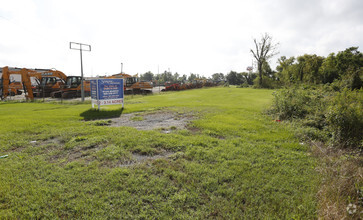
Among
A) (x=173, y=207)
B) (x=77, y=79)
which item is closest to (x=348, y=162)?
(x=173, y=207)

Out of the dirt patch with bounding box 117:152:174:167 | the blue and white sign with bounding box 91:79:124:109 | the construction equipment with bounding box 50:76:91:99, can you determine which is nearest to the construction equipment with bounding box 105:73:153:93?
the construction equipment with bounding box 50:76:91:99

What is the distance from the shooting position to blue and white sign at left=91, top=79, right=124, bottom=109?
11320 millimetres

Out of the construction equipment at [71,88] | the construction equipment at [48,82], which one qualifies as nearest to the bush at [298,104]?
the construction equipment at [71,88]

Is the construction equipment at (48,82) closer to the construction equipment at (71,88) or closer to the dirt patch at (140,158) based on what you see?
the construction equipment at (71,88)

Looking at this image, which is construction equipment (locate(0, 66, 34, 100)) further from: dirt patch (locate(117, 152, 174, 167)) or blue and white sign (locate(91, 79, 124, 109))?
dirt patch (locate(117, 152, 174, 167))

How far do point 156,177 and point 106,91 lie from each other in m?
9.36

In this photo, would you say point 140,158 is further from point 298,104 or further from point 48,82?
point 48,82

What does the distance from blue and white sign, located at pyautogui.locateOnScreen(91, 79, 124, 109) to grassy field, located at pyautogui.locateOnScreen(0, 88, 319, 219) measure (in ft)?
18.7

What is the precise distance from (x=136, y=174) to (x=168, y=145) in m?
1.56

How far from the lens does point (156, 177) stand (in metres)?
3.53

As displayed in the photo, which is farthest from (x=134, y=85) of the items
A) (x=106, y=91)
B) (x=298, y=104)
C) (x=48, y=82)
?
(x=298, y=104)

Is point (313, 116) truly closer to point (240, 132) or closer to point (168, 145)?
point (240, 132)

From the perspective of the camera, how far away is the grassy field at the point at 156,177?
9.05 feet

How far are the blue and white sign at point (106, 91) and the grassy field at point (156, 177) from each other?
5.69 meters
